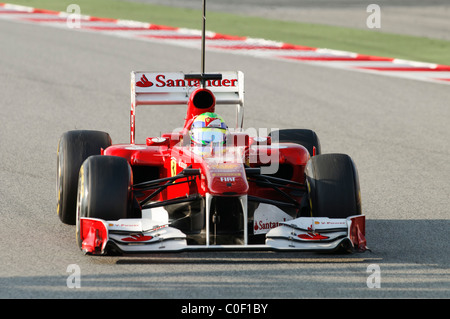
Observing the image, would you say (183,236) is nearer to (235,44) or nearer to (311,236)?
(311,236)

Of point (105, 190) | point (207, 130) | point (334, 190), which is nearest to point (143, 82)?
point (207, 130)

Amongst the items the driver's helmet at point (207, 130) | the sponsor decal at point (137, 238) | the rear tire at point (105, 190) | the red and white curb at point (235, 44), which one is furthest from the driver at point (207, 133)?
the red and white curb at point (235, 44)

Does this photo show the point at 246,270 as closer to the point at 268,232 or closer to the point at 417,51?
the point at 268,232

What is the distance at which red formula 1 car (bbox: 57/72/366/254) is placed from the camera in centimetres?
763

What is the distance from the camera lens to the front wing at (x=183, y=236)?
7.48 m

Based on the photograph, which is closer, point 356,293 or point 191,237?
point 356,293

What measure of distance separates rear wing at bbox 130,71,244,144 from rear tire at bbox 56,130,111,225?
84 cm

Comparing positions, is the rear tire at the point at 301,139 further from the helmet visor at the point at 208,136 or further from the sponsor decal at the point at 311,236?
the sponsor decal at the point at 311,236

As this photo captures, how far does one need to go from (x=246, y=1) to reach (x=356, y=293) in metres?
17.3

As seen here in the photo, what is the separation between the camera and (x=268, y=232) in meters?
7.80

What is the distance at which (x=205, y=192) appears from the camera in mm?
7840

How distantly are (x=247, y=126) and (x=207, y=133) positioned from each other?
15.8 feet

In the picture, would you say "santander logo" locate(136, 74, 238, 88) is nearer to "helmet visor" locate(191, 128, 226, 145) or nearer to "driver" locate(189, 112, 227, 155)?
"driver" locate(189, 112, 227, 155)
